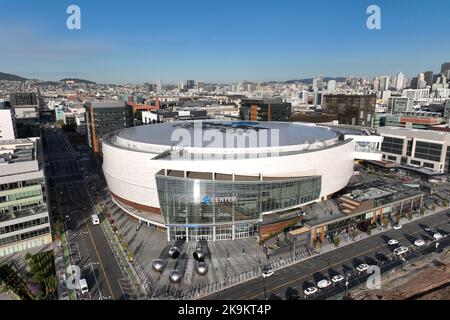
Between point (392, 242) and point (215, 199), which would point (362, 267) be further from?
point (215, 199)

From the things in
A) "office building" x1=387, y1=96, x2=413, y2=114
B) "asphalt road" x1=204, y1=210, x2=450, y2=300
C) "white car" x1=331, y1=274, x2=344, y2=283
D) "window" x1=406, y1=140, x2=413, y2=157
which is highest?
"office building" x1=387, y1=96, x2=413, y2=114

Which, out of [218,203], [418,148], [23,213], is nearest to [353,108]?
[418,148]

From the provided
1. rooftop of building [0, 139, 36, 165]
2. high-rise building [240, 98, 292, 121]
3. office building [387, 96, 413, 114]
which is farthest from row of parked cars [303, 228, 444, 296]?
office building [387, 96, 413, 114]

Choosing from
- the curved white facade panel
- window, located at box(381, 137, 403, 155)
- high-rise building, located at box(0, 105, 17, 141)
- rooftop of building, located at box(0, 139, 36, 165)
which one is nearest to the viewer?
the curved white facade panel

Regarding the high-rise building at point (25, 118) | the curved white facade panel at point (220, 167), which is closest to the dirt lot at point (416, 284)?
the curved white facade panel at point (220, 167)

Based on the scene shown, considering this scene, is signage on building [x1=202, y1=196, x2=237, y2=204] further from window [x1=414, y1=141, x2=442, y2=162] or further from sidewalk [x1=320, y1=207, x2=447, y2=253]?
window [x1=414, y1=141, x2=442, y2=162]

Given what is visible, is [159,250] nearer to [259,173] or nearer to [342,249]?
[259,173]

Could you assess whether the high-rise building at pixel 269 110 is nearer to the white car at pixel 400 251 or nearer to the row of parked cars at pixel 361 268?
the row of parked cars at pixel 361 268
